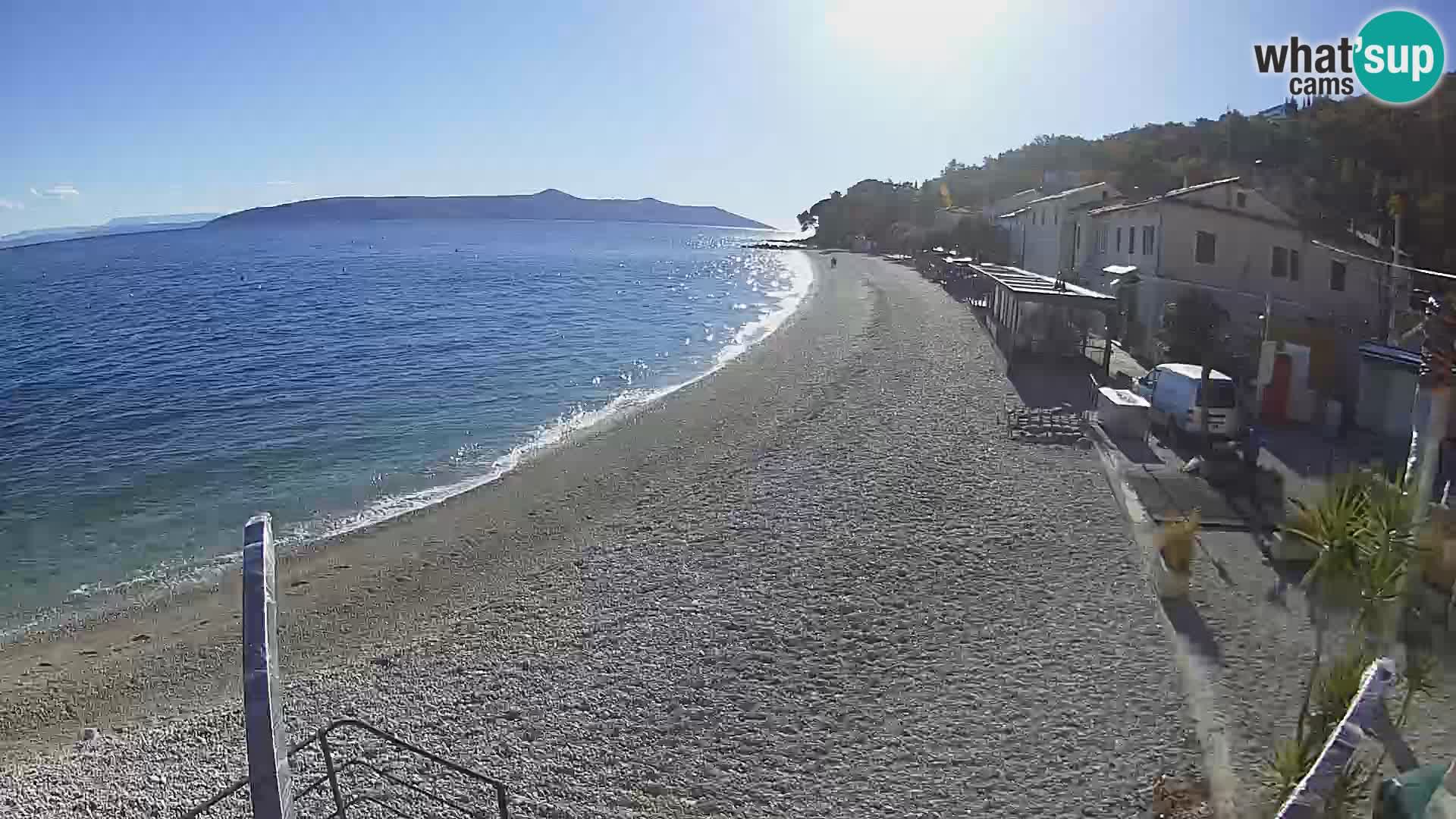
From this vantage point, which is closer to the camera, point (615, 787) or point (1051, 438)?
point (615, 787)

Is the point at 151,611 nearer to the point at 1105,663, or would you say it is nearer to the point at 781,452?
the point at 781,452

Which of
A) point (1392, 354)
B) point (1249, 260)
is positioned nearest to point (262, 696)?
point (1392, 354)

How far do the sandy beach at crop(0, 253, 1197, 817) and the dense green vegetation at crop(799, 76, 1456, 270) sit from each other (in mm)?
17401

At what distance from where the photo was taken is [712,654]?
1097 cm

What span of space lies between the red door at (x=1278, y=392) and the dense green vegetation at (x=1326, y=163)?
9.43 m

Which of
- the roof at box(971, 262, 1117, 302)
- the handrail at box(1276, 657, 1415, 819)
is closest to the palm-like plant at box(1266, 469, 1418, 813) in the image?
the handrail at box(1276, 657, 1415, 819)

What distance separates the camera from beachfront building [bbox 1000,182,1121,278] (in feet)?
124

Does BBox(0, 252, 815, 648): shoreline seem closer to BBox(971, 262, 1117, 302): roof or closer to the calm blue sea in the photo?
the calm blue sea

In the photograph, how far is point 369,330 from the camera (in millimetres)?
53000

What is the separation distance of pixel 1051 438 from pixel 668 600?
32.7ft

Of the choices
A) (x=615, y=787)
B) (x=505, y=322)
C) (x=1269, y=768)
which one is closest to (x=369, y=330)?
(x=505, y=322)

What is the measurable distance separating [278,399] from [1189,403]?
2968 cm

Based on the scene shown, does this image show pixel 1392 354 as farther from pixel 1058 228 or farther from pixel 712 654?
pixel 1058 228

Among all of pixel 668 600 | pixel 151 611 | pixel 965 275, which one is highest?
pixel 965 275
